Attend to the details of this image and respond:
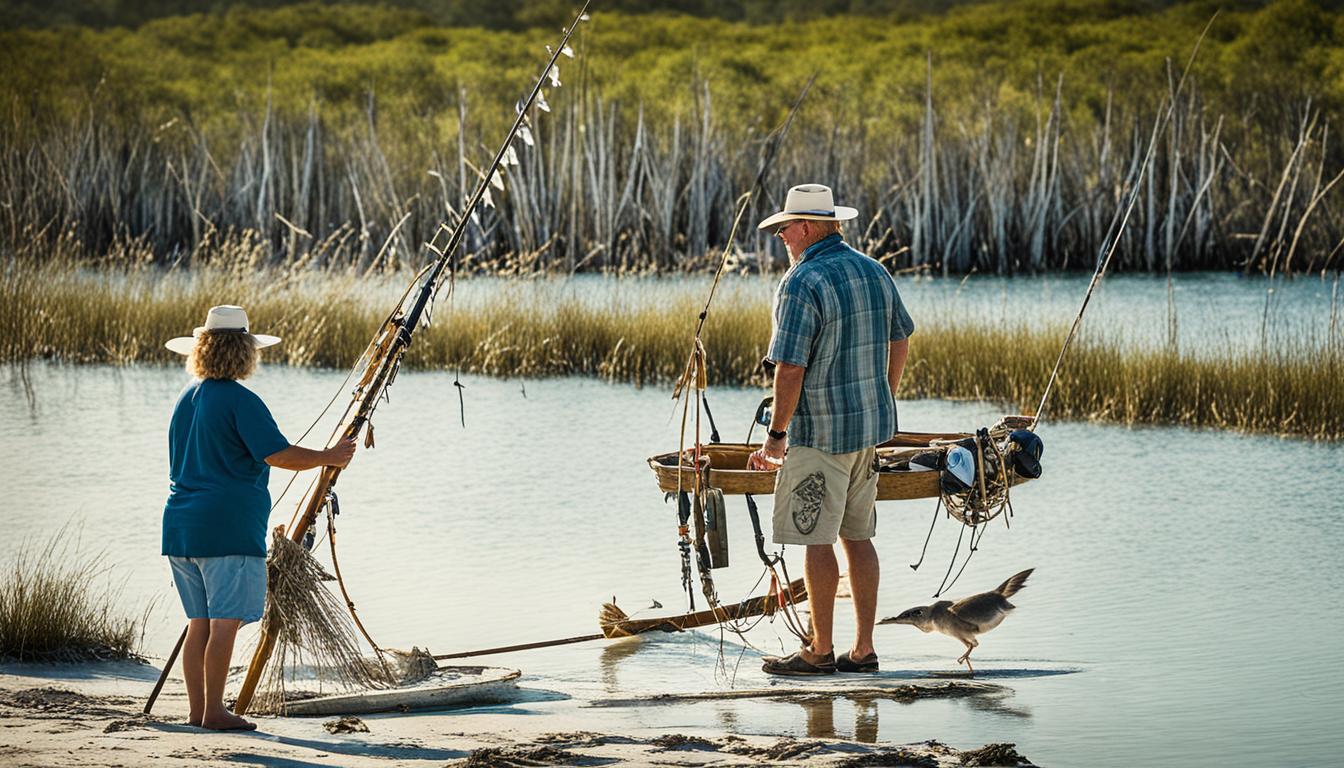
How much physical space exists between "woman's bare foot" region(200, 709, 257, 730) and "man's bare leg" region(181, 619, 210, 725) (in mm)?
32

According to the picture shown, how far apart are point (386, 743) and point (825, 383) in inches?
73.4

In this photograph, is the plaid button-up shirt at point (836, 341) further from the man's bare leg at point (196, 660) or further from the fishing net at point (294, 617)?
the man's bare leg at point (196, 660)

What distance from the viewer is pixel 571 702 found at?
19.2 ft

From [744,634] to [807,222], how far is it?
6.29 feet

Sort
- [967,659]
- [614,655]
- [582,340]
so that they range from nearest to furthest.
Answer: [967,659], [614,655], [582,340]

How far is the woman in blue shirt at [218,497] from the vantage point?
489 centimetres

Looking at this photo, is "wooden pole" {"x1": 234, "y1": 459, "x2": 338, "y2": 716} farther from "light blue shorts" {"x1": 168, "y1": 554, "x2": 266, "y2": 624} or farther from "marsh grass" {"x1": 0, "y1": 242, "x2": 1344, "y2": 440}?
"marsh grass" {"x1": 0, "y1": 242, "x2": 1344, "y2": 440}

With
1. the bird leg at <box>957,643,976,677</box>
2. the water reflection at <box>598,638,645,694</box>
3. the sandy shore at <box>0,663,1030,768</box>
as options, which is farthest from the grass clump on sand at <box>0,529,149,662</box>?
the bird leg at <box>957,643,976,677</box>

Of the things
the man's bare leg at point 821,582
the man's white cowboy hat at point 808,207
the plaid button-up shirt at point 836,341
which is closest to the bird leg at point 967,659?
the man's bare leg at point 821,582

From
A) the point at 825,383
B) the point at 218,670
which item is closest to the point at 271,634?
the point at 218,670

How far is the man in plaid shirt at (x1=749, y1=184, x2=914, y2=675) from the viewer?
5797 mm

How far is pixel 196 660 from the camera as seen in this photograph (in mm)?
4984

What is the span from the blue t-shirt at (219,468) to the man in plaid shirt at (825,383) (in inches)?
68.6

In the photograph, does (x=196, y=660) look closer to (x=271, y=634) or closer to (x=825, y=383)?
(x=271, y=634)
